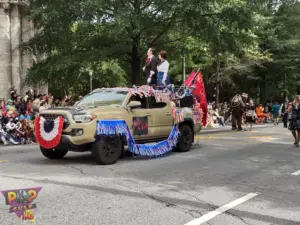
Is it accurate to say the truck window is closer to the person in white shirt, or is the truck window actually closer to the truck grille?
the person in white shirt

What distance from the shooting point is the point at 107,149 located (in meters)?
9.60

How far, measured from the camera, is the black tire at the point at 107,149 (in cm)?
935

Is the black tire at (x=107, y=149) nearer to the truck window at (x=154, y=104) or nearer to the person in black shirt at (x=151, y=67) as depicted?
the truck window at (x=154, y=104)

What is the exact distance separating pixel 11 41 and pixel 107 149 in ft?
63.3

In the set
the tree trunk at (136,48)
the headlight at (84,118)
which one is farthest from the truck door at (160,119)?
the tree trunk at (136,48)

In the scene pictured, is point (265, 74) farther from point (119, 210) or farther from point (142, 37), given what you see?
point (119, 210)

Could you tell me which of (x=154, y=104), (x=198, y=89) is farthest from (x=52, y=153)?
(x=198, y=89)

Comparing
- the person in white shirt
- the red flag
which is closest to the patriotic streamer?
the person in white shirt

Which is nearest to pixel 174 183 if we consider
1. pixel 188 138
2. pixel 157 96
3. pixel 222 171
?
pixel 222 171

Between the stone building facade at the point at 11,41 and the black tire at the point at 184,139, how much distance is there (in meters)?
16.1

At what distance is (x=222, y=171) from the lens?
→ 904cm

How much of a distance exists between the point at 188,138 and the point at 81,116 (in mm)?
4039

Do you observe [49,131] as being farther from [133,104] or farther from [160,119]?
[160,119]

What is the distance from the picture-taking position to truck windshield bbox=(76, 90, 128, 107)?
33.7 ft
